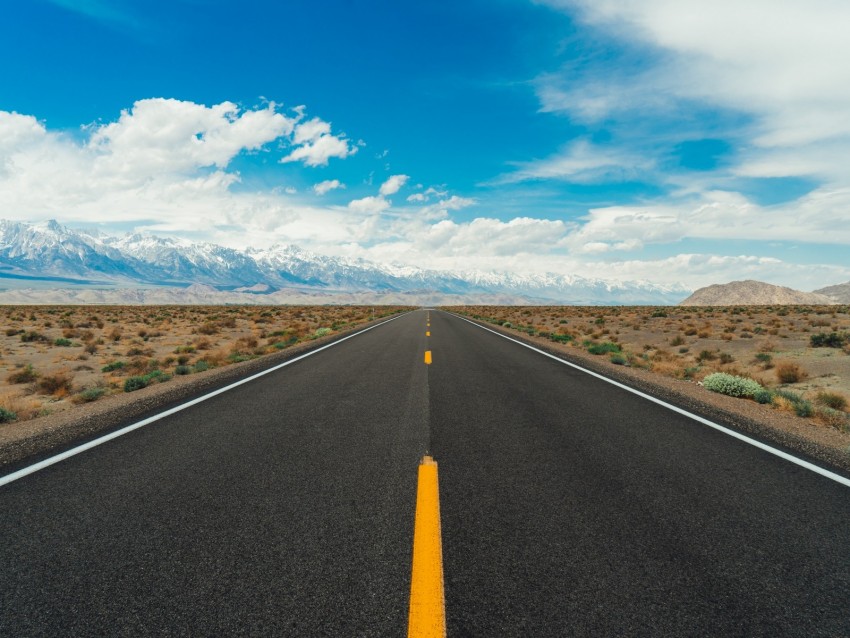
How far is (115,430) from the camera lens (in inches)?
212

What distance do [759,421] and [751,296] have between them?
Result: 729 ft

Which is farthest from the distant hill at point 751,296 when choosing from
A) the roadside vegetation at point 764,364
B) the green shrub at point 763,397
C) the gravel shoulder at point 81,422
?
the gravel shoulder at point 81,422

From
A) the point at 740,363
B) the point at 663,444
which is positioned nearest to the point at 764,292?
the point at 740,363

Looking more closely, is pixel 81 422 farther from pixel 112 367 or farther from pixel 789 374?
pixel 789 374

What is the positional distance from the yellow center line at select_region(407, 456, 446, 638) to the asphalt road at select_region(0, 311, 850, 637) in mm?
59

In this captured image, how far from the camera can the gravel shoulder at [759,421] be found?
4.84 metres

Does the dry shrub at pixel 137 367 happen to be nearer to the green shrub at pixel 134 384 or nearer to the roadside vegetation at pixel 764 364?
the green shrub at pixel 134 384

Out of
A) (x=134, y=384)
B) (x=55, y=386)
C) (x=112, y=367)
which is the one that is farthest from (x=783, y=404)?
(x=112, y=367)

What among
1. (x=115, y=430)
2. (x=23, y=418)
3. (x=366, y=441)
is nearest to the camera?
(x=366, y=441)

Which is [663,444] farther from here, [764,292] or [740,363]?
[764,292]

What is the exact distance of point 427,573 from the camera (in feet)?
8.27

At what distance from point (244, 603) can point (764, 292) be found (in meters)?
228

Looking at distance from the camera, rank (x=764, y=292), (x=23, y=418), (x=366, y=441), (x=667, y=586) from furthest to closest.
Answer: (x=764, y=292), (x=23, y=418), (x=366, y=441), (x=667, y=586)

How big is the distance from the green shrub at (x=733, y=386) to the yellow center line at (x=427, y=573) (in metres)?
7.28
